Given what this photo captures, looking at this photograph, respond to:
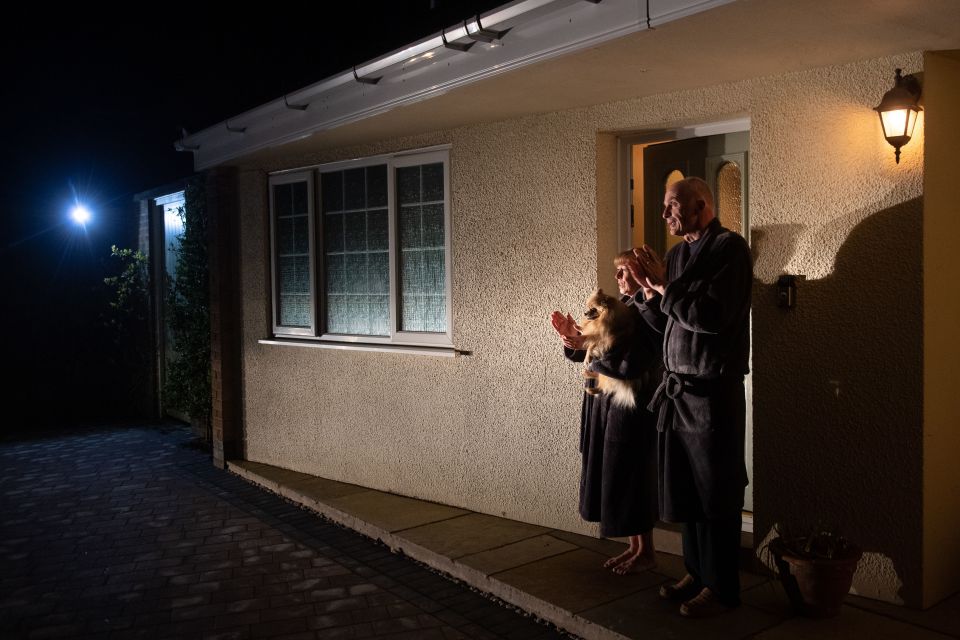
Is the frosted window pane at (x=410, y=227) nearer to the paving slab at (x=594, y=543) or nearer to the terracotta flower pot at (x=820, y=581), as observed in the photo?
the paving slab at (x=594, y=543)

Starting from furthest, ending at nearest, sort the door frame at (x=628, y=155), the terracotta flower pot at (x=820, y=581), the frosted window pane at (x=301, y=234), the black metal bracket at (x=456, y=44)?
1. the frosted window pane at (x=301, y=234)
2. the door frame at (x=628, y=155)
3. the black metal bracket at (x=456, y=44)
4. the terracotta flower pot at (x=820, y=581)

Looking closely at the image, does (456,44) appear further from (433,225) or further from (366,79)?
(433,225)

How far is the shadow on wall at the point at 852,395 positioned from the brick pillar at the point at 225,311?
576cm

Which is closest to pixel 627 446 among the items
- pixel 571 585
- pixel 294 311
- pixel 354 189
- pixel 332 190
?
pixel 571 585

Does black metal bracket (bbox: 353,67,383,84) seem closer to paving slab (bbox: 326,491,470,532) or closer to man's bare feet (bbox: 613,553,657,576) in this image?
paving slab (bbox: 326,491,470,532)

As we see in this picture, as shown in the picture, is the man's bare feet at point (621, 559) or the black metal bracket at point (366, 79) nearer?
the man's bare feet at point (621, 559)

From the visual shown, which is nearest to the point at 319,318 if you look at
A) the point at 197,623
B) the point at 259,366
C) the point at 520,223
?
the point at 259,366

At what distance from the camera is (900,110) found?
3.94m

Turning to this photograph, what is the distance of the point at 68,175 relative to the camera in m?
13.1

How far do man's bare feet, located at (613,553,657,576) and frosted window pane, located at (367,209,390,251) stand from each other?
3.64 metres

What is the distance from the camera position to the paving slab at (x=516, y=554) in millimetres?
5102

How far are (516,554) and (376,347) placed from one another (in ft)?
8.46

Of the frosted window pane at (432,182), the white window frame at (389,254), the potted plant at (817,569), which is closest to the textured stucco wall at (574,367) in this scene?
the white window frame at (389,254)

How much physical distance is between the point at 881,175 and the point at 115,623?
472 centimetres
